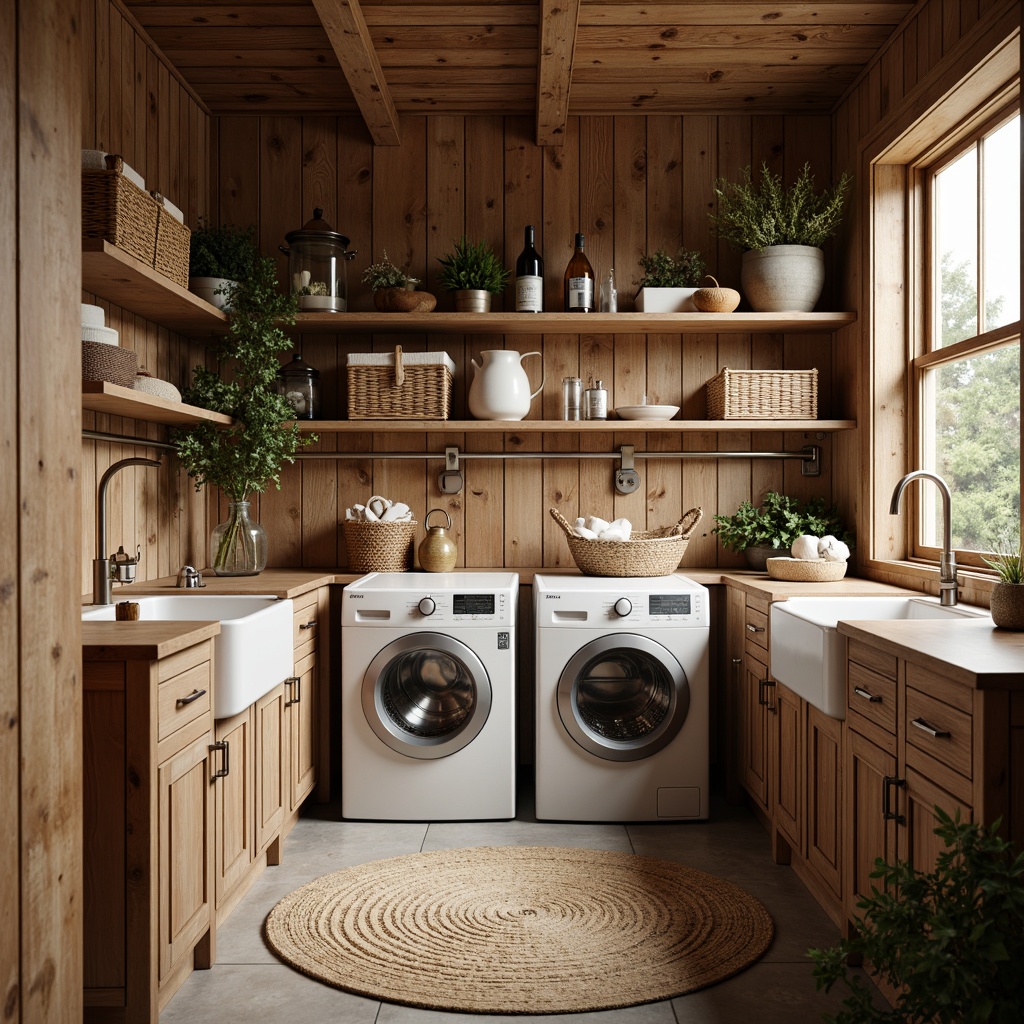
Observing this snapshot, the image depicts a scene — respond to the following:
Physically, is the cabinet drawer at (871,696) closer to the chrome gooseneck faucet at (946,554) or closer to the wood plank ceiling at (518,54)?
→ the chrome gooseneck faucet at (946,554)

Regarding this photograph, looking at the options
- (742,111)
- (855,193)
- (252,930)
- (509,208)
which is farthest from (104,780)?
(742,111)

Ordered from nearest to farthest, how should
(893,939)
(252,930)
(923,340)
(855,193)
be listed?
(893,939)
(252,930)
(923,340)
(855,193)

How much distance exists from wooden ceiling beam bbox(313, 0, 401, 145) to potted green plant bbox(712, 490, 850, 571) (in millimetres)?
1992

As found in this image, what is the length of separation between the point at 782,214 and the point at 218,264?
208cm

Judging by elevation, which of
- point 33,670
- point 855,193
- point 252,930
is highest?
point 855,193

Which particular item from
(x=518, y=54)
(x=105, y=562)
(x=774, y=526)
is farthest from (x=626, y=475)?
(x=105, y=562)

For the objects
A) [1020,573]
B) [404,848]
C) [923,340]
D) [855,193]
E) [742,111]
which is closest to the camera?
[1020,573]

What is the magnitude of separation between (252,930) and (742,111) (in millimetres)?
3390

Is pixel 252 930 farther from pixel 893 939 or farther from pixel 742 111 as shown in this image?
pixel 742 111

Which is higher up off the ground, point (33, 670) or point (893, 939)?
point (33, 670)

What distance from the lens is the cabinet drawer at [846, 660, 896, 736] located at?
188 centimetres

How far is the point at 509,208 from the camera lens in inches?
148

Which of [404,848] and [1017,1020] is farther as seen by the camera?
[404,848]

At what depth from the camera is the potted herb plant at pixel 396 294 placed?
348 cm
